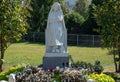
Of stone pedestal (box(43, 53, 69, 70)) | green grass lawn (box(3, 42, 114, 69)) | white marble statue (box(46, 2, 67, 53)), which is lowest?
green grass lawn (box(3, 42, 114, 69))

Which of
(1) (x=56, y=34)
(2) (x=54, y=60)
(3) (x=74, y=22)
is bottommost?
(2) (x=54, y=60)

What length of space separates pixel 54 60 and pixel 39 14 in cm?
3814

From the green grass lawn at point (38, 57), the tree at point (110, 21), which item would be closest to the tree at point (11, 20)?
the green grass lawn at point (38, 57)

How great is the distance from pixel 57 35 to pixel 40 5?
124 ft

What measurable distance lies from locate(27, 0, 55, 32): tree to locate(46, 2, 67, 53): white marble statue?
36189 millimetres

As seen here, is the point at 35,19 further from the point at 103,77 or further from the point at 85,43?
the point at 103,77

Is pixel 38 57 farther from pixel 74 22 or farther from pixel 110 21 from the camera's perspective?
pixel 74 22

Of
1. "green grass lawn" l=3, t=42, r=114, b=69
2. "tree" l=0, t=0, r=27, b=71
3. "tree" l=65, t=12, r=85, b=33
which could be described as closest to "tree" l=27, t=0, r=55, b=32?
"tree" l=65, t=12, r=85, b=33

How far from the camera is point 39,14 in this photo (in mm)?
55594

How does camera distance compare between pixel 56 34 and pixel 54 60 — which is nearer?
pixel 54 60

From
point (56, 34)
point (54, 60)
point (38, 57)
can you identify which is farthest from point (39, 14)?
point (54, 60)

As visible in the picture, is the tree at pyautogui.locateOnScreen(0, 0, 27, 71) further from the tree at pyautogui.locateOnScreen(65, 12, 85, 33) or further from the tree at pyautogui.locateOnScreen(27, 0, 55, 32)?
the tree at pyautogui.locateOnScreen(27, 0, 55, 32)

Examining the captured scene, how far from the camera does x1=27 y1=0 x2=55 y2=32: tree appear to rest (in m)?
55.1

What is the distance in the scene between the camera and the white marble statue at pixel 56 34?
18219 mm
